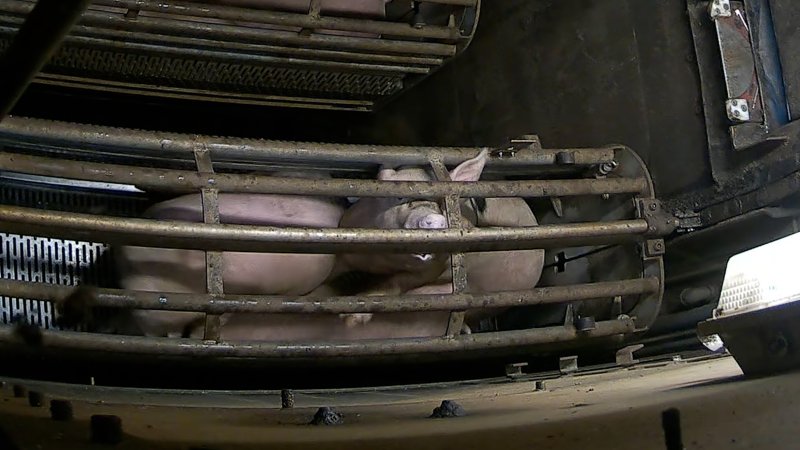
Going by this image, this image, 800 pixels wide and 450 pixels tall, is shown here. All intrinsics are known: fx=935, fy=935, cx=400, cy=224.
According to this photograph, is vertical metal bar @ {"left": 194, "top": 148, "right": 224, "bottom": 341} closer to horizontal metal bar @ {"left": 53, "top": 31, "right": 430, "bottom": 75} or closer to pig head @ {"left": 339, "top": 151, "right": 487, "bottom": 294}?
pig head @ {"left": 339, "top": 151, "right": 487, "bottom": 294}

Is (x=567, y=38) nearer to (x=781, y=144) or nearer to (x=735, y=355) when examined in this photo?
(x=781, y=144)

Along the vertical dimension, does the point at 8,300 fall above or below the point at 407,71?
below

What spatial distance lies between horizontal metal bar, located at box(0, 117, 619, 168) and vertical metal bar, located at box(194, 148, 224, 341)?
0.03 meters

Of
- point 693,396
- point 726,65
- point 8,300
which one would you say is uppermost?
point 726,65

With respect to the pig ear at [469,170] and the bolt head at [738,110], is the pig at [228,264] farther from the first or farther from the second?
the bolt head at [738,110]

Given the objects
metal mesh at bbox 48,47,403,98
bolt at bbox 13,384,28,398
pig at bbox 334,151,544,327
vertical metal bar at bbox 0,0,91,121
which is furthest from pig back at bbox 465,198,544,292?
vertical metal bar at bbox 0,0,91,121

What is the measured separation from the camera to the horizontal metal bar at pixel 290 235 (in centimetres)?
148

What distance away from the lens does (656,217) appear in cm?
206

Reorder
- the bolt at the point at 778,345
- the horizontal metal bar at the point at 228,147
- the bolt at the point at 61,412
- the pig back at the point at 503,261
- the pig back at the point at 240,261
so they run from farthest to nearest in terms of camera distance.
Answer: the pig back at the point at 503,261 < the pig back at the point at 240,261 < the horizontal metal bar at the point at 228,147 < the bolt at the point at 778,345 < the bolt at the point at 61,412

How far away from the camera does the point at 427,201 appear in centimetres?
189

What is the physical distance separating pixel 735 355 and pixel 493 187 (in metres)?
0.59

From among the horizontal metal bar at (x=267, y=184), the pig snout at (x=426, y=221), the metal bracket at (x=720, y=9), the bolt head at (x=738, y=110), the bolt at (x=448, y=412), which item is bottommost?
the bolt at (x=448, y=412)

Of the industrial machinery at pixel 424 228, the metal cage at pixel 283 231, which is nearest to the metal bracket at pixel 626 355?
the industrial machinery at pixel 424 228

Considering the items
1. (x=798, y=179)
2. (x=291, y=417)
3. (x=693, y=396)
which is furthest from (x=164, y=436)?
(x=798, y=179)
